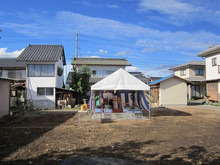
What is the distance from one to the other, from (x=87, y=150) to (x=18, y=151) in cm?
168

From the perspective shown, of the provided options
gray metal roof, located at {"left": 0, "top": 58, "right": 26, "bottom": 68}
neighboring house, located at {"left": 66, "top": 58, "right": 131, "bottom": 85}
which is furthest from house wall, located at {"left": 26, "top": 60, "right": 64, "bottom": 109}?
neighboring house, located at {"left": 66, "top": 58, "right": 131, "bottom": 85}

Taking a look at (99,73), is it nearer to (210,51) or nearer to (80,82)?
(80,82)

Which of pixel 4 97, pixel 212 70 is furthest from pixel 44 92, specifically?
pixel 212 70

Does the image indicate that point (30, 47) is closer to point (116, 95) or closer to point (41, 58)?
point (41, 58)

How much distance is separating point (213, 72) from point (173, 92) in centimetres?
587

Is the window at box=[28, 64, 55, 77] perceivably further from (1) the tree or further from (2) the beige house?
(2) the beige house

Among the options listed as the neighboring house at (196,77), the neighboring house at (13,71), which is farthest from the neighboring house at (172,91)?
the neighboring house at (13,71)

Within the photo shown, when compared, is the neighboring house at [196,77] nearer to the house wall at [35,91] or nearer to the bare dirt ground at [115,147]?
the house wall at [35,91]

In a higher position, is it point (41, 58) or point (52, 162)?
point (41, 58)

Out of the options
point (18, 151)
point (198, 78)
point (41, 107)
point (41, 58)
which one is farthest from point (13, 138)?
point (198, 78)

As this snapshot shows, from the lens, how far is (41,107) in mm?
15961

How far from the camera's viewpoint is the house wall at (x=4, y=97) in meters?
10.3

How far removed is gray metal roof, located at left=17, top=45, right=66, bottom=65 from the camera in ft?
52.9

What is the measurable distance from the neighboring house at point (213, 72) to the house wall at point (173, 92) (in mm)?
3902
